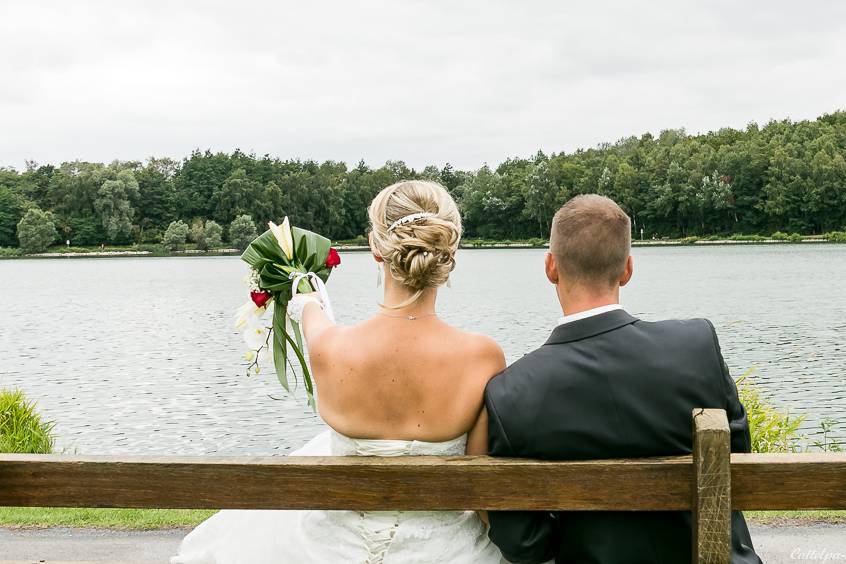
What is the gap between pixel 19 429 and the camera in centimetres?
1034

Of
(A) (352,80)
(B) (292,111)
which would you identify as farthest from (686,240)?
(B) (292,111)

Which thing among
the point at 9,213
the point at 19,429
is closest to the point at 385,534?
the point at 19,429

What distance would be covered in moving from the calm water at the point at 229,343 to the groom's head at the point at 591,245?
8.79 m

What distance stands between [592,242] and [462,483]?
836 millimetres

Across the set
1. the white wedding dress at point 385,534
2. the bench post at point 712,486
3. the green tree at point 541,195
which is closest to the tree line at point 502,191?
the green tree at point 541,195

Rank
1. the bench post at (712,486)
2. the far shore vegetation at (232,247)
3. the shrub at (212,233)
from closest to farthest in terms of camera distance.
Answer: the bench post at (712,486) < the far shore vegetation at (232,247) < the shrub at (212,233)

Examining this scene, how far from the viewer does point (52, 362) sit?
25.8 m

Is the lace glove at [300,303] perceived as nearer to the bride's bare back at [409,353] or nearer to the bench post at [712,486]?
the bride's bare back at [409,353]

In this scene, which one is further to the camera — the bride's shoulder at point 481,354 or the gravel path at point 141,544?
the gravel path at point 141,544

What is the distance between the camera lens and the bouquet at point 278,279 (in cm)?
→ 393

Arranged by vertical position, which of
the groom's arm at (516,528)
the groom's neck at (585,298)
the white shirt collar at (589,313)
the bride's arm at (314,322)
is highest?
the groom's neck at (585,298)

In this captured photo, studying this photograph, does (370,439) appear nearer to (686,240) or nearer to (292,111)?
(686,240)

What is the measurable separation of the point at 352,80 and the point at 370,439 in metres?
138

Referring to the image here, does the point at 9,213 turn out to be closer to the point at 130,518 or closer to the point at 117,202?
the point at 117,202
